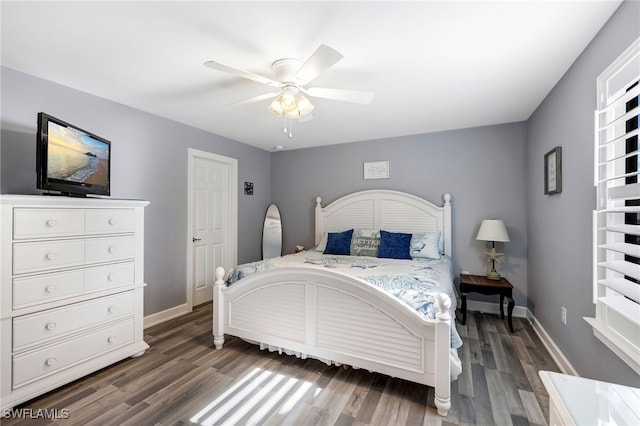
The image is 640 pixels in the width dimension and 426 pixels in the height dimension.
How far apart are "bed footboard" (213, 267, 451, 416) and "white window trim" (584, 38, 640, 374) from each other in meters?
0.77

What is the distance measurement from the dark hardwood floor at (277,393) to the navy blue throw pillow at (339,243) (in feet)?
4.87

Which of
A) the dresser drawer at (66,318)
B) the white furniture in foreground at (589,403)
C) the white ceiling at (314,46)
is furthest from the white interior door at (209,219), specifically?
the white furniture in foreground at (589,403)

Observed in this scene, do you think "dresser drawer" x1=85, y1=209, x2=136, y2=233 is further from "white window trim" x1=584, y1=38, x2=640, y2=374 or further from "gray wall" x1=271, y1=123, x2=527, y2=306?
"white window trim" x1=584, y1=38, x2=640, y2=374

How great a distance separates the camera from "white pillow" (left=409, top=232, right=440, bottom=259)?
325cm

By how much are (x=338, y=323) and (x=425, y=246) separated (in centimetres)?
171

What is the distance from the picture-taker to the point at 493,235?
123 inches

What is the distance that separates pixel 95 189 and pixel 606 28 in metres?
3.64

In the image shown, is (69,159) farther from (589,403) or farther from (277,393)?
(589,403)

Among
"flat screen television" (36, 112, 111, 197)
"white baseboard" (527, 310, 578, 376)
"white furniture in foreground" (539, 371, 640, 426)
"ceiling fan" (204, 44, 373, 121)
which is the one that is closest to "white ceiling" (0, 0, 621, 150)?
"ceiling fan" (204, 44, 373, 121)

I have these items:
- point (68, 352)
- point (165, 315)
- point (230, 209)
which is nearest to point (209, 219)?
point (230, 209)

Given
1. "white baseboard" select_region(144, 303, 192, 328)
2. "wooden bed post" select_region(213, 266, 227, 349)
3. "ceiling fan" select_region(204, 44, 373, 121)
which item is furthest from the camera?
"white baseboard" select_region(144, 303, 192, 328)

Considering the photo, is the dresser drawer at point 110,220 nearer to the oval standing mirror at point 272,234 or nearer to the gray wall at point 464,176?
the oval standing mirror at point 272,234

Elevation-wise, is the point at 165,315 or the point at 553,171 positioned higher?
the point at 553,171

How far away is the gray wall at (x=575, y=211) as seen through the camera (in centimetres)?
153
